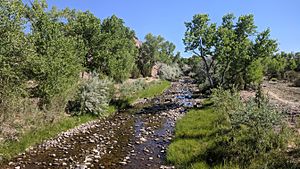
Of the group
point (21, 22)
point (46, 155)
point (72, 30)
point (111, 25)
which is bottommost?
point (46, 155)

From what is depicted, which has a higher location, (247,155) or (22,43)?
(22,43)

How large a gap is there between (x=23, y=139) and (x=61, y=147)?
202cm

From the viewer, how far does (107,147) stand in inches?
539

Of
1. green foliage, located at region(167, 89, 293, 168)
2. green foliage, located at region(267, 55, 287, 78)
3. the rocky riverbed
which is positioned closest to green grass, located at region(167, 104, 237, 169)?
green foliage, located at region(167, 89, 293, 168)

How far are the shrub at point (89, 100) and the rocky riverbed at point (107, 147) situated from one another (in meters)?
1.53

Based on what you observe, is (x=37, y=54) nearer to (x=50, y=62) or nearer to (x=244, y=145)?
(x=50, y=62)

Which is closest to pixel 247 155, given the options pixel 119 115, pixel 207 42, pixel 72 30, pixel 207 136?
pixel 207 136

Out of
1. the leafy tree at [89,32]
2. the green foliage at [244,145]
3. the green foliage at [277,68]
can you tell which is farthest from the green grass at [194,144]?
the green foliage at [277,68]

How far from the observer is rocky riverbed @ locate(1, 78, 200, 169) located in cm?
1127

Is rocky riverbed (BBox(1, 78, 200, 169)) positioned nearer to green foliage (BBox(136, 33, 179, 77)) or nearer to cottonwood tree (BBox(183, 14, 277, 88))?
cottonwood tree (BBox(183, 14, 277, 88))

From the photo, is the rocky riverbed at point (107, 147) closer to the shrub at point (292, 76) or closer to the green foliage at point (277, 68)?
the shrub at point (292, 76)

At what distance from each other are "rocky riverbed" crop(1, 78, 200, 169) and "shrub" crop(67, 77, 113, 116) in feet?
5.01

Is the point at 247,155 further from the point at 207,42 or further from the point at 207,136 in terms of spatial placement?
the point at 207,42

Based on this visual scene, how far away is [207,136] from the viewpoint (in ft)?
46.8
